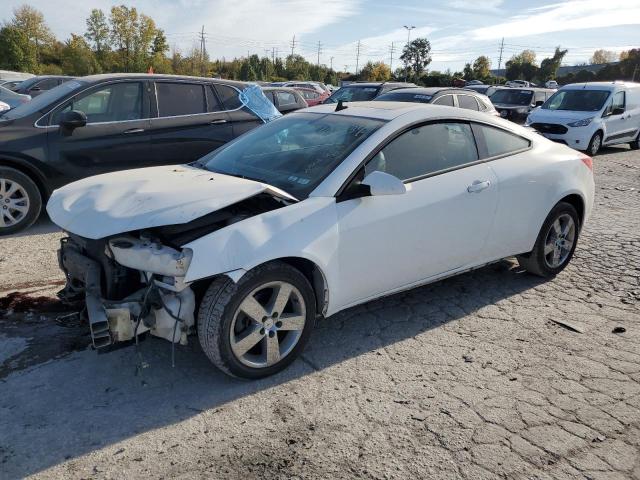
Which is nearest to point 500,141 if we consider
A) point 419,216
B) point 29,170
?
point 419,216

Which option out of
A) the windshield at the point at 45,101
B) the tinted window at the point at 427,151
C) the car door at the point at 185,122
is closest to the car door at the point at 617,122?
the car door at the point at 185,122

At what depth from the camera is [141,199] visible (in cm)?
333

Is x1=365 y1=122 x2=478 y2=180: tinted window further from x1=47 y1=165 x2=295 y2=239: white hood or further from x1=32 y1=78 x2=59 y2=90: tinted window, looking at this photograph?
x1=32 y1=78 x2=59 y2=90: tinted window

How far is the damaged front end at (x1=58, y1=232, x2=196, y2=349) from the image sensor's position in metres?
3.06

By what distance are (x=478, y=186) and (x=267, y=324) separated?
2.02 metres

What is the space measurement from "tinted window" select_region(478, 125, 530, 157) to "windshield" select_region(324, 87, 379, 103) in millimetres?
10048

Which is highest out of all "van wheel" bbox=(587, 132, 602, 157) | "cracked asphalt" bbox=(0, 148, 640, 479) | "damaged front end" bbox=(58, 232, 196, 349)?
"damaged front end" bbox=(58, 232, 196, 349)

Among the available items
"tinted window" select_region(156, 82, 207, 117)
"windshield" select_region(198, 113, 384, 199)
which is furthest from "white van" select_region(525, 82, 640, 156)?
"windshield" select_region(198, 113, 384, 199)

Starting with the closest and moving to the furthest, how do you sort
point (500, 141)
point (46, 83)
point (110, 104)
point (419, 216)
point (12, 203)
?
point (419, 216)
point (500, 141)
point (12, 203)
point (110, 104)
point (46, 83)

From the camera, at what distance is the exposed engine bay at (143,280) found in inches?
121

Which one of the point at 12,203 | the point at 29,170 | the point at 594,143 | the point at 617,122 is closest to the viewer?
the point at 12,203

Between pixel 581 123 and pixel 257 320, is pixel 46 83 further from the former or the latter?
pixel 257 320

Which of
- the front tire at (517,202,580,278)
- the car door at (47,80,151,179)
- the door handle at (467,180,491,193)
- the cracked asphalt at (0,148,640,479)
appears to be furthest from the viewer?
the car door at (47,80,151,179)

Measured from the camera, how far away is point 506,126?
A: 15.8 ft
